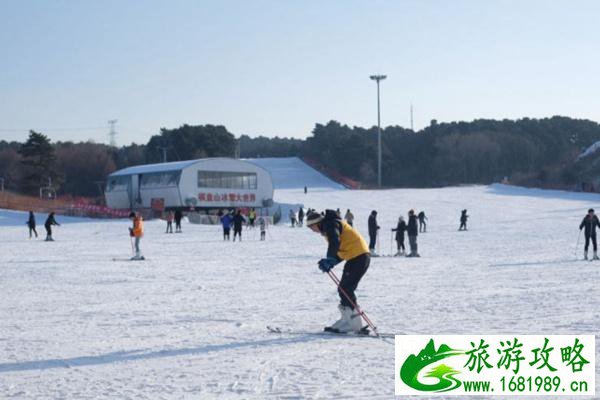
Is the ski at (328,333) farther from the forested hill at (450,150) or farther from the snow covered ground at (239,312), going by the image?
the forested hill at (450,150)

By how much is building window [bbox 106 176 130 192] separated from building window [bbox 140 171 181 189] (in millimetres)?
2336

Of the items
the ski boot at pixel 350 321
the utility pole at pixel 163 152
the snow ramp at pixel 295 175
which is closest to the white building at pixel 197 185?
the snow ramp at pixel 295 175

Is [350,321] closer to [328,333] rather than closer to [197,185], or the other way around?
[328,333]

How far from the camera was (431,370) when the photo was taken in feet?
21.9

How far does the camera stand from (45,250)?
84.3ft

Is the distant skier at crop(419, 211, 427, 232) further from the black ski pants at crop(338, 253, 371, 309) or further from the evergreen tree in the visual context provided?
the evergreen tree

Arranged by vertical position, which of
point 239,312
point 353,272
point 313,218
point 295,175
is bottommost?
point 239,312

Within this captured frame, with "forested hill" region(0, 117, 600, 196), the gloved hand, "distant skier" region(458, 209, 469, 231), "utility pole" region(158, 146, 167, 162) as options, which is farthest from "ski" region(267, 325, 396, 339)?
"utility pole" region(158, 146, 167, 162)

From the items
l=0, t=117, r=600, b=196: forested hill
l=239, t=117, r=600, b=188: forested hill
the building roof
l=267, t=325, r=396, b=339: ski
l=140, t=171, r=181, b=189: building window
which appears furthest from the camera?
l=239, t=117, r=600, b=188: forested hill

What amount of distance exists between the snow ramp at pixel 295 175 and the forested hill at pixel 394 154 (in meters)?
3.35

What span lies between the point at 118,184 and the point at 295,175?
921 inches

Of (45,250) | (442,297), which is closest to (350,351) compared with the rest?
(442,297)

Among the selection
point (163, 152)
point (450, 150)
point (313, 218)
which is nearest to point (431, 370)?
point (313, 218)

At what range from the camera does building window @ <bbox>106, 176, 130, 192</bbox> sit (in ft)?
201
